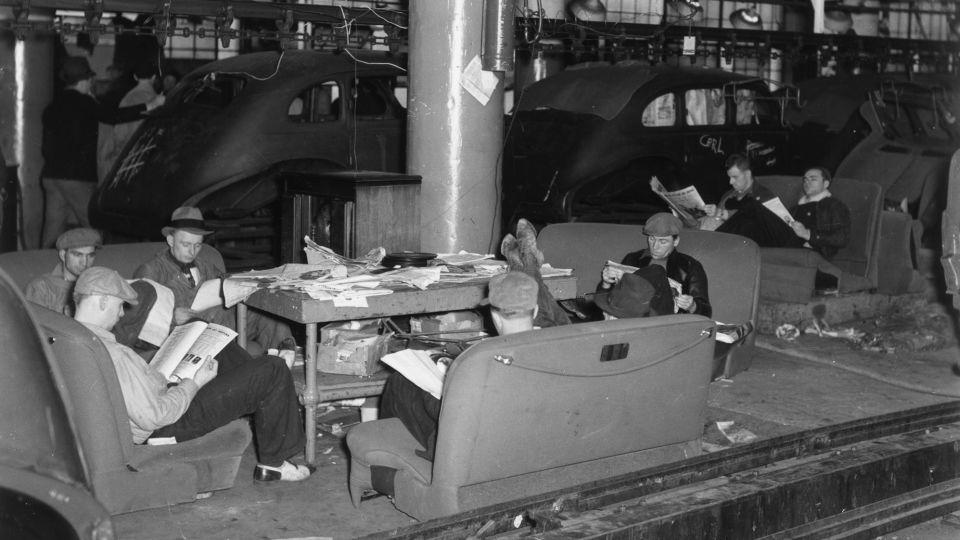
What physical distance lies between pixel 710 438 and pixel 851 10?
1492 cm

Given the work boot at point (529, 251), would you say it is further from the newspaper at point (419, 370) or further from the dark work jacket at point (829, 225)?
the dark work jacket at point (829, 225)

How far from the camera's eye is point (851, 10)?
20547 millimetres

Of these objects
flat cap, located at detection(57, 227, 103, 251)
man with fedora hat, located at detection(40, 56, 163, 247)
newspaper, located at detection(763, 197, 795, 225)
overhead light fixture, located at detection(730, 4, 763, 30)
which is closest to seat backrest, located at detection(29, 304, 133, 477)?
flat cap, located at detection(57, 227, 103, 251)

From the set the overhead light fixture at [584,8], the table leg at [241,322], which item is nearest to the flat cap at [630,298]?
the table leg at [241,322]

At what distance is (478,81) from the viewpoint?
8828mm

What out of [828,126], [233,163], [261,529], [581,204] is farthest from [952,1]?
[261,529]

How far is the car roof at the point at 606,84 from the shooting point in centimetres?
1281

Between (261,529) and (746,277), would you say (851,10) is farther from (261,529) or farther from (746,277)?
(261,529)

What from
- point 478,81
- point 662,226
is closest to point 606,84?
point 478,81

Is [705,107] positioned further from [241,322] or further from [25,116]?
[241,322]

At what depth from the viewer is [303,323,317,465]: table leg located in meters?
6.34

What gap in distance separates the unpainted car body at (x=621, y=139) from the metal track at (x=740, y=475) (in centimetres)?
629

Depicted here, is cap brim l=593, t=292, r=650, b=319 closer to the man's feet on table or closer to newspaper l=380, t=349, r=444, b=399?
newspaper l=380, t=349, r=444, b=399

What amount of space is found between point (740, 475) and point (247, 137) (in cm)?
735
